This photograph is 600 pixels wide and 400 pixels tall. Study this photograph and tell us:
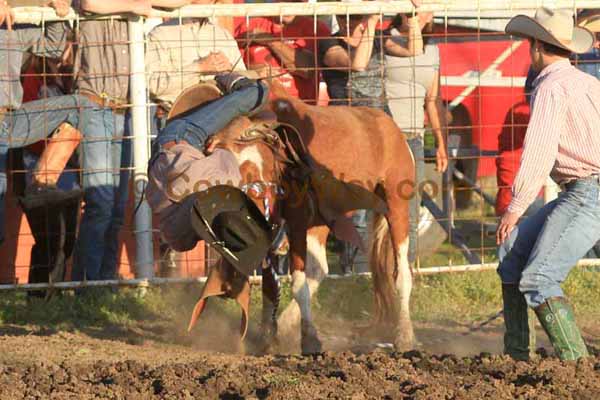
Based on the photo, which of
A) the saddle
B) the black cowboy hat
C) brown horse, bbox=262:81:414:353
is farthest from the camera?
brown horse, bbox=262:81:414:353

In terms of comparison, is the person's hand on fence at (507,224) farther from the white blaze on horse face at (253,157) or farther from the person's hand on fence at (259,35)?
the person's hand on fence at (259,35)

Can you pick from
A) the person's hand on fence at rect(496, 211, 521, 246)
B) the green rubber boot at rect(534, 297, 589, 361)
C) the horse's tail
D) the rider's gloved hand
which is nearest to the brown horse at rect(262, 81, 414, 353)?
the horse's tail

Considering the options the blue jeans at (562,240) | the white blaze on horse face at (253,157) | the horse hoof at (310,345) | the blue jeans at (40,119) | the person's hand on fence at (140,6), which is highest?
the person's hand on fence at (140,6)

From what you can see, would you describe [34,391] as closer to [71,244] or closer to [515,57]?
[71,244]

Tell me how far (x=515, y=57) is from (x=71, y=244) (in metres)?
5.21

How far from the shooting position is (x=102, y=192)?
9227 millimetres

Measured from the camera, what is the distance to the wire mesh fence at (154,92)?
9188mm

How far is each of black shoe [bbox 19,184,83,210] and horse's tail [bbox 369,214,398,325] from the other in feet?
7.44

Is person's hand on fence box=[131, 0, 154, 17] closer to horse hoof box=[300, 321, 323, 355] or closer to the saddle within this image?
the saddle

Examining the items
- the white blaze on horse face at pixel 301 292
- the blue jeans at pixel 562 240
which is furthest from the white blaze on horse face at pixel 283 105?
the blue jeans at pixel 562 240

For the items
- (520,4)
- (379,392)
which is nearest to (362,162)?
(520,4)

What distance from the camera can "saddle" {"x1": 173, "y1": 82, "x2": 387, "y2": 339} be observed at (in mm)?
7270

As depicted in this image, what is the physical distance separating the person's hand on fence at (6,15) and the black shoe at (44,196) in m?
1.22

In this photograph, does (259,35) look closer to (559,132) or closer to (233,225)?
(233,225)
